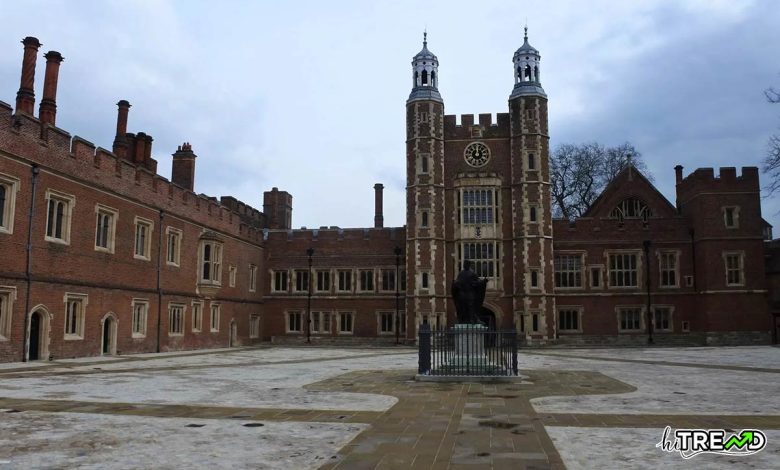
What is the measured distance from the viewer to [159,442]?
7.22 metres

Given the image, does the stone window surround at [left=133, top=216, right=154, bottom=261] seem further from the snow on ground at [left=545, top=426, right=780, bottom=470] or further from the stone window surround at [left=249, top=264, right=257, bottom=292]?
the snow on ground at [left=545, top=426, right=780, bottom=470]

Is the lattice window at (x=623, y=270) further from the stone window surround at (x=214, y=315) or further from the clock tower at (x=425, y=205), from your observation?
the stone window surround at (x=214, y=315)

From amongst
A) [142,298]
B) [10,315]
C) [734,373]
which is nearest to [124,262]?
[142,298]

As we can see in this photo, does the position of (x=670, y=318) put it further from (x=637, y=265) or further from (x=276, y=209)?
(x=276, y=209)

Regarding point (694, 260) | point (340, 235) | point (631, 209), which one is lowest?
point (694, 260)

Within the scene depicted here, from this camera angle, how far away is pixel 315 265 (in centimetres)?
4081

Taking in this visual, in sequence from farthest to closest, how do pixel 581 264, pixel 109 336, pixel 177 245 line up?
pixel 581 264 → pixel 177 245 → pixel 109 336

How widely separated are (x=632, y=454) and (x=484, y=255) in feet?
103

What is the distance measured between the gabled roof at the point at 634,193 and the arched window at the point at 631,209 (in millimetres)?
227

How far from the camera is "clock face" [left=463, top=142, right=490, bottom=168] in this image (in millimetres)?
38500

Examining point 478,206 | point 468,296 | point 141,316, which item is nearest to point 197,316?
point 141,316

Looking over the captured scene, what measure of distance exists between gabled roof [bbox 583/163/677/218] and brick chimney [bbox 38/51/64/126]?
32.1 meters

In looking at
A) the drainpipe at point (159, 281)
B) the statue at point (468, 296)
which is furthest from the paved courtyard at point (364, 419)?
the drainpipe at point (159, 281)

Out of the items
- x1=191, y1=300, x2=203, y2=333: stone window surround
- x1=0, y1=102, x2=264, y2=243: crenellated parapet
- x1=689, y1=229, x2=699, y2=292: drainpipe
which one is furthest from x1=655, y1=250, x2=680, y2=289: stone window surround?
x1=191, y1=300, x2=203, y2=333: stone window surround
